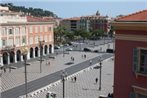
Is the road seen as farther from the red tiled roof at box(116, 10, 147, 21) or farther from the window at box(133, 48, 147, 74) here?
the window at box(133, 48, 147, 74)

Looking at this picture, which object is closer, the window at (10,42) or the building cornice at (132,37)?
the building cornice at (132,37)

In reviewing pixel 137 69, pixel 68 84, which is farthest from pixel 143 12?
pixel 68 84

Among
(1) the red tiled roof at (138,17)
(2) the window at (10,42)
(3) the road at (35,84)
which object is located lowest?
(3) the road at (35,84)

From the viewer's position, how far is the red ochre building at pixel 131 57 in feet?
32.0

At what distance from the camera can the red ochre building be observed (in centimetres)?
976

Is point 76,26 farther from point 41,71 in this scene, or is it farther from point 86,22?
point 41,71

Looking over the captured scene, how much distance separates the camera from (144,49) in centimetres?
973

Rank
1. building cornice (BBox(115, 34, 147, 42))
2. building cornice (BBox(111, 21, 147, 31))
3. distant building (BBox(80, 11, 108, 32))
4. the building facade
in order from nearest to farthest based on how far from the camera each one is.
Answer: building cornice (BBox(111, 21, 147, 31))
building cornice (BBox(115, 34, 147, 42))
the building facade
distant building (BBox(80, 11, 108, 32))

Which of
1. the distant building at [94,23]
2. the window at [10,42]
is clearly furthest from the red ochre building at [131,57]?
the distant building at [94,23]

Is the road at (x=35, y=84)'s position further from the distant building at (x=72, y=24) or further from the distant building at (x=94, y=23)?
the distant building at (x=72, y=24)

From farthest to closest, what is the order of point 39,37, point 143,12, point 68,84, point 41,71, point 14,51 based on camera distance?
point 39,37 < point 14,51 < point 41,71 < point 68,84 < point 143,12

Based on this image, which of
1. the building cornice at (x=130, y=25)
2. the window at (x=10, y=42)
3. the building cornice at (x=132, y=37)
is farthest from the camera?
the window at (x=10, y=42)

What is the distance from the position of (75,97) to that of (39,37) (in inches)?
1412

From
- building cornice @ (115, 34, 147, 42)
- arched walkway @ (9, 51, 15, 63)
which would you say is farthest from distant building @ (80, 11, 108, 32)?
building cornice @ (115, 34, 147, 42)
